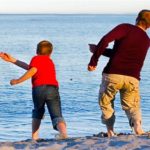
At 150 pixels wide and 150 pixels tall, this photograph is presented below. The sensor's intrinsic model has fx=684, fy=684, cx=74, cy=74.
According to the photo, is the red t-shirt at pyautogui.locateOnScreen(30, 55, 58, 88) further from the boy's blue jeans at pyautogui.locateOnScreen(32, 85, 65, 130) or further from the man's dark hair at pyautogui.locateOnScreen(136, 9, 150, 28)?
the man's dark hair at pyautogui.locateOnScreen(136, 9, 150, 28)

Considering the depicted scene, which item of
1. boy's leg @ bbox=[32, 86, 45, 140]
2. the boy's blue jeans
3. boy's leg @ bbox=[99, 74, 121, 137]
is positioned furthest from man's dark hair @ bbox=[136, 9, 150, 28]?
boy's leg @ bbox=[32, 86, 45, 140]

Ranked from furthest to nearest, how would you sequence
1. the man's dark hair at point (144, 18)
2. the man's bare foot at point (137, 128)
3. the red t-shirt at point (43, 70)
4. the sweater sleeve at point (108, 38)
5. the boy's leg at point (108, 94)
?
the man's bare foot at point (137, 128) → the red t-shirt at point (43, 70) → the boy's leg at point (108, 94) → the man's dark hair at point (144, 18) → the sweater sleeve at point (108, 38)

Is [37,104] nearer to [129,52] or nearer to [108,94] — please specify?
[108,94]

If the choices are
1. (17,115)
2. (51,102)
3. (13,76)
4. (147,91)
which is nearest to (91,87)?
(147,91)

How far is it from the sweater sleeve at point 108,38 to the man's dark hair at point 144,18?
0.27m

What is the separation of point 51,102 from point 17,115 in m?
16.2

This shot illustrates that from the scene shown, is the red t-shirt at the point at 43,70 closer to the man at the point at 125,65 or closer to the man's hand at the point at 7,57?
the man's hand at the point at 7,57

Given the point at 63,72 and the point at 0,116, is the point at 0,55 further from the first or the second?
the point at 63,72

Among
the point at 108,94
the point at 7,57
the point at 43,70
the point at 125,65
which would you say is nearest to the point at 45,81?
the point at 43,70

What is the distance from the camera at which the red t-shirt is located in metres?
10.4

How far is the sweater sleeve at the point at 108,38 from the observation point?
9.95 m

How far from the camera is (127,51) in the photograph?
10.2 m

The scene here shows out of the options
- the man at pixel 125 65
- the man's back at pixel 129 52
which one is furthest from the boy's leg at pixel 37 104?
the man's back at pixel 129 52

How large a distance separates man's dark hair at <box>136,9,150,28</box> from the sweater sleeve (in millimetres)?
268
